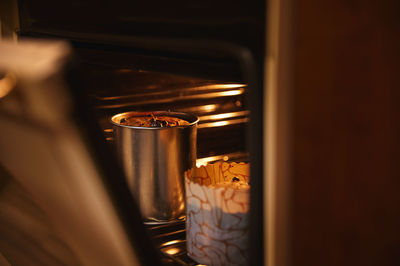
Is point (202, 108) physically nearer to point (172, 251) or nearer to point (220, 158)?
point (220, 158)

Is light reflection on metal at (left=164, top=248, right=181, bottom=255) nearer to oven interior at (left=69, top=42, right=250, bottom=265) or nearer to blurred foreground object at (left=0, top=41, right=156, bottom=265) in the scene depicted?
oven interior at (left=69, top=42, right=250, bottom=265)

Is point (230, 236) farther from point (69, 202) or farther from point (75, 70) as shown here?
point (75, 70)

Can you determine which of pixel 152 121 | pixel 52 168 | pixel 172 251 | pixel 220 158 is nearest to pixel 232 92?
pixel 220 158

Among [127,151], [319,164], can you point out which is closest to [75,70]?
[319,164]

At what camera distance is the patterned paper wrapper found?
675mm

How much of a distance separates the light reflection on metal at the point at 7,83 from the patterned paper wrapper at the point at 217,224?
1.06ft

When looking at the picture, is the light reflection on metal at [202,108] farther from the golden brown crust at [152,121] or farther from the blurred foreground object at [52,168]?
the blurred foreground object at [52,168]

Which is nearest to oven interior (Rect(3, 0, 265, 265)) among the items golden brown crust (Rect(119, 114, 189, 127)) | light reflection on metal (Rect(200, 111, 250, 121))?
light reflection on metal (Rect(200, 111, 250, 121))

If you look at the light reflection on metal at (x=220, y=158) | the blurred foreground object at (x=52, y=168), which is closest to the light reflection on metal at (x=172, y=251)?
the blurred foreground object at (x=52, y=168)

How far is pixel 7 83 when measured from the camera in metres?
0.50

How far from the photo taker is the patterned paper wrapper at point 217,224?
2.22 ft

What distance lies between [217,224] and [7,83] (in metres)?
0.37

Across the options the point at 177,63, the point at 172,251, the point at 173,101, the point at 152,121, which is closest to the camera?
the point at 177,63

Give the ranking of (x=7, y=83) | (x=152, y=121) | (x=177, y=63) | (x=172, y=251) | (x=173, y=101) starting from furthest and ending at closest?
(x=173, y=101) < (x=152, y=121) < (x=172, y=251) < (x=177, y=63) < (x=7, y=83)
